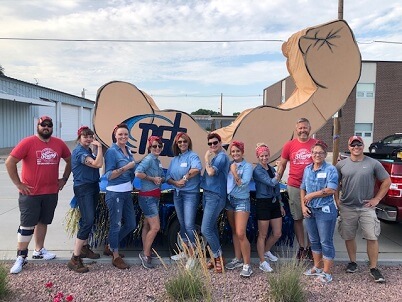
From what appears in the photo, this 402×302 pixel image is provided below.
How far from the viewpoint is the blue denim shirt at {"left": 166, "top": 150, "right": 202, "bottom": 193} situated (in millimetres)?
3977

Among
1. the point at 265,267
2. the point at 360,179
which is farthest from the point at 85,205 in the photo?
the point at 360,179

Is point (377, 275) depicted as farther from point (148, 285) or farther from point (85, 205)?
point (85, 205)

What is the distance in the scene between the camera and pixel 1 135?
21.4 meters

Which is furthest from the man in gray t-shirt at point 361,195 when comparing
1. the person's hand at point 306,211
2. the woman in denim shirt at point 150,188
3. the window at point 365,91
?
the window at point 365,91

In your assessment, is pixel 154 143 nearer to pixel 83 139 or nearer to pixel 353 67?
pixel 83 139

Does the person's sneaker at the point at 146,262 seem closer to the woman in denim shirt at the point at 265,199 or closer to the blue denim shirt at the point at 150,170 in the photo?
the blue denim shirt at the point at 150,170

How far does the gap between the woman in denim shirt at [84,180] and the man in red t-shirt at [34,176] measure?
0.27 m

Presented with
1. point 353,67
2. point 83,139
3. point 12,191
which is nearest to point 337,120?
point 353,67

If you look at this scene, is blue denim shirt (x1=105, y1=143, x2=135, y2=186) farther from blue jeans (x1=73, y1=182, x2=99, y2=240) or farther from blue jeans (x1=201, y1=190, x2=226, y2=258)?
blue jeans (x1=201, y1=190, x2=226, y2=258)

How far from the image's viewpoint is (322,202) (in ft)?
12.4

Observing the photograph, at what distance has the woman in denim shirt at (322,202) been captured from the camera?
3770mm

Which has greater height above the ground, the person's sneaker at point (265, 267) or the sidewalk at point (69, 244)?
the person's sneaker at point (265, 267)

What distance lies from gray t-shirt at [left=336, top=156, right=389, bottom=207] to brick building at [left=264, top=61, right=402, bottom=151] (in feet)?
75.1

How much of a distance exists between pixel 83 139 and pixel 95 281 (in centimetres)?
151
